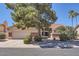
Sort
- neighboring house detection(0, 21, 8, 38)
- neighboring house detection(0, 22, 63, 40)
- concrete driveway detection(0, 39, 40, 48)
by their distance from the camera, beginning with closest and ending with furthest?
neighboring house detection(0, 21, 8, 38), neighboring house detection(0, 22, 63, 40), concrete driveway detection(0, 39, 40, 48)

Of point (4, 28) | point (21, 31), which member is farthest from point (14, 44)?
point (4, 28)

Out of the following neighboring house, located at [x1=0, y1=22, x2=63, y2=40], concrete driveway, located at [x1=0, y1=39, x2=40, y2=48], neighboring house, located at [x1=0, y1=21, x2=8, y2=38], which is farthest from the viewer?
concrete driveway, located at [x1=0, y1=39, x2=40, y2=48]

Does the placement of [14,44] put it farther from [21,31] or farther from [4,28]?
[4,28]

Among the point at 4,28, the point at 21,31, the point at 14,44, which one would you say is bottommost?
the point at 14,44

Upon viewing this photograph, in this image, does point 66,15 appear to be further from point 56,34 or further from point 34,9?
point 34,9

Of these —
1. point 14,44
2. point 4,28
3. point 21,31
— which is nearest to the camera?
point 4,28

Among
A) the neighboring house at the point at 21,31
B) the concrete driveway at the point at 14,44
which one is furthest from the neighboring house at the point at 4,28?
the concrete driveway at the point at 14,44

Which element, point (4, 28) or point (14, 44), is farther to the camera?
point (14, 44)

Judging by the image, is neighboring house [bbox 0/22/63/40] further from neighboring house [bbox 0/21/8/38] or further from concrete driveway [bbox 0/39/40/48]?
concrete driveway [bbox 0/39/40/48]

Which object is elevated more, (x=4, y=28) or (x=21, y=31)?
(x=4, y=28)

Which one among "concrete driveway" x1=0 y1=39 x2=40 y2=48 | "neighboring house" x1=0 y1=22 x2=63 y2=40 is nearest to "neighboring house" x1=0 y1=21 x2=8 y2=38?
"neighboring house" x1=0 y1=22 x2=63 y2=40

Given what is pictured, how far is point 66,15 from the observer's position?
9570 millimetres

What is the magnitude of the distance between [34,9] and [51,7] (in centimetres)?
90

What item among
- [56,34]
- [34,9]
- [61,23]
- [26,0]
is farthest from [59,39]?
[26,0]
